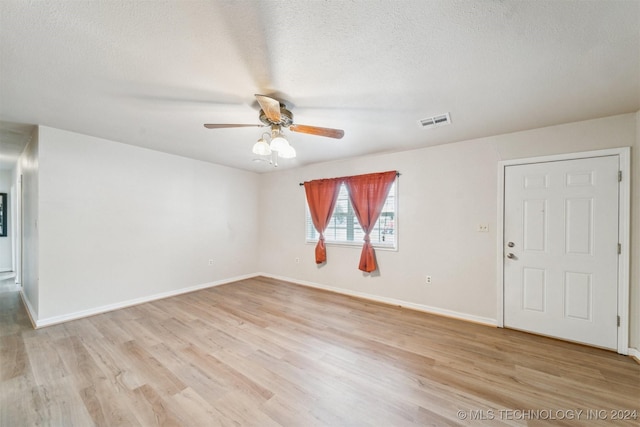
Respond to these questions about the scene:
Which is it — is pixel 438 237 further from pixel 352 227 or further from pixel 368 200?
pixel 352 227

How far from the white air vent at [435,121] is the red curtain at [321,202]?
1.82m

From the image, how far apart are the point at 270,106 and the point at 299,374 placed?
2.24 metres

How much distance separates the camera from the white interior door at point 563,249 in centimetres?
239

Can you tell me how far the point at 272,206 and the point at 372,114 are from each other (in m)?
3.43

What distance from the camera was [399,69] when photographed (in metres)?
1.67

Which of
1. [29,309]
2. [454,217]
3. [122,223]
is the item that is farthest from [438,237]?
[29,309]

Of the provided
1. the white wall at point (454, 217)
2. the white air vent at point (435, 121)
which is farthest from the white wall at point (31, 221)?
the white air vent at point (435, 121)

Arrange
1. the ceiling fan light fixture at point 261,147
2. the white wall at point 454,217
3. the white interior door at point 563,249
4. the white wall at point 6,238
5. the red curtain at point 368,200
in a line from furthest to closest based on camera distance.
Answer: the white wall at point 6,238
the red curtain at point 368,200
the white wall at point 454,217
the white interior door at point 563,249
the ceiling fan light fixture at point 261,147

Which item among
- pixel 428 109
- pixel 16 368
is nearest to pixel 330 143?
pixel 428 109

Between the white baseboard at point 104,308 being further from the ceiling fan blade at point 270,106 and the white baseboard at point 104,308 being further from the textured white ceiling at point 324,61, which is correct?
the ceiling fan blade at point 270,106

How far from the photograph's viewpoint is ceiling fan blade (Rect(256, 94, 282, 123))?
1.72 m

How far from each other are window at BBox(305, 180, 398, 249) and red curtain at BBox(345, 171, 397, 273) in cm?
12

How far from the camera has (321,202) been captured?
4410 mm

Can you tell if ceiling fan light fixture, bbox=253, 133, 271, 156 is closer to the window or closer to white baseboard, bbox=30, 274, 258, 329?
the window
